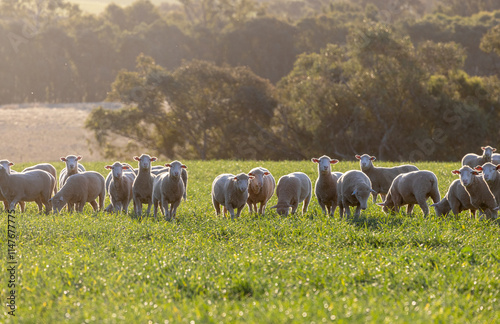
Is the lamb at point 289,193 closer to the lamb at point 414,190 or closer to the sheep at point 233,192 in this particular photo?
the sheep at point 233,192

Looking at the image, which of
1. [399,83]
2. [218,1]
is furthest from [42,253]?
[218,1]

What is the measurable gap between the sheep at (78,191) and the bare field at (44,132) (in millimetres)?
33447

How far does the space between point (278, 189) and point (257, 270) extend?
17.4 ft

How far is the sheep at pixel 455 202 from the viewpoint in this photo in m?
11.7

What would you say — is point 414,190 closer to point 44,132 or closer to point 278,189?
point 278,189

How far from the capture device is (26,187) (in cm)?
1341

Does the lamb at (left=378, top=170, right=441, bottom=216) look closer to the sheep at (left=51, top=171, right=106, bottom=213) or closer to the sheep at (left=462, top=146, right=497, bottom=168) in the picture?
the sheep at (left=462, top=146, right=497, bottom=168)

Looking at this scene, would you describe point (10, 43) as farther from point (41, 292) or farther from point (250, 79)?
point (41, 292)

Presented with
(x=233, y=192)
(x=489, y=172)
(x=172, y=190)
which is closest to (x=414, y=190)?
(x=489, y=172)

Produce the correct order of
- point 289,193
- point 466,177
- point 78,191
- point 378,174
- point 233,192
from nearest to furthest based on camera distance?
point 466,177 → point 233,192 → point 289,193 → point 78,191 → point 378,174

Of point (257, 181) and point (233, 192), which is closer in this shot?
point (233, 192)

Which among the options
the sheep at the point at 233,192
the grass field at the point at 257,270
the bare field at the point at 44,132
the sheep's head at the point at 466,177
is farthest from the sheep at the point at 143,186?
the bare field at the point at 44,132

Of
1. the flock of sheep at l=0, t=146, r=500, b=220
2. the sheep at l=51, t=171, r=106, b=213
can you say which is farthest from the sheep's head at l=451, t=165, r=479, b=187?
the sheep at l=51, t=171, r=106, b=213

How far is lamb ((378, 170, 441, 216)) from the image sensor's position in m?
12.1
